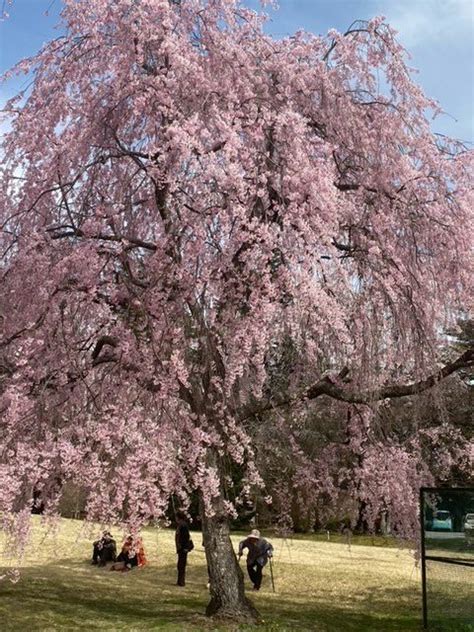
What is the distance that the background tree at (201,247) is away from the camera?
883cm

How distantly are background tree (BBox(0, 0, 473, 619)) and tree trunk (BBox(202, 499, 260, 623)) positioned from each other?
0.03 meters

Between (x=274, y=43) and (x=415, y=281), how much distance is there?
161 inches

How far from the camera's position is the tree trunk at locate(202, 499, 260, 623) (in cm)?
1060

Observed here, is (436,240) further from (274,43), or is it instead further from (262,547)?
(262,547)

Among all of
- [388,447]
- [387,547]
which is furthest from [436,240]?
[387,547]

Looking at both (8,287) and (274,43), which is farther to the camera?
(274,43)

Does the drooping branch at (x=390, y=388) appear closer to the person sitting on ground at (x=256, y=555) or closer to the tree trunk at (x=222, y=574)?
the tree trunk at (x=222, y=574)

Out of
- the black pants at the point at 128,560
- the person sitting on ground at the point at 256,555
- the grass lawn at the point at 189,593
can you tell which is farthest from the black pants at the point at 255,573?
the black pants at the point at 128,560

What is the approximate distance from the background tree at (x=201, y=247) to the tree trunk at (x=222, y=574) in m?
0.03

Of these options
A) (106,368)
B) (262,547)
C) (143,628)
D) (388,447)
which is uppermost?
(106,368)

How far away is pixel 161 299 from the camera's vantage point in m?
9.06

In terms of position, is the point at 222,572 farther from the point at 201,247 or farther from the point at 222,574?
the point at 201,247

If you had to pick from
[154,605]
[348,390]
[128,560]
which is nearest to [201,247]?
[348,390]

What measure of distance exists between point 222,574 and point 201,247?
4886mm
